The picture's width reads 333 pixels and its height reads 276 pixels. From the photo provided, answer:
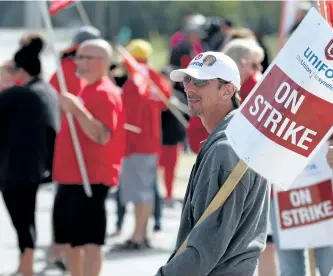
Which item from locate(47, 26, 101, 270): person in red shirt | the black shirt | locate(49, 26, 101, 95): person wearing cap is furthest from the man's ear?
locate(49, 26, 101, 95): person wearing cap

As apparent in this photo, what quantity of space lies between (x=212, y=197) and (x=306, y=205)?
2408 mm

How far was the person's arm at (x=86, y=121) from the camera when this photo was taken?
24.7 feet

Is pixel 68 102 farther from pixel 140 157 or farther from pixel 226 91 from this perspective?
pixel 226 91

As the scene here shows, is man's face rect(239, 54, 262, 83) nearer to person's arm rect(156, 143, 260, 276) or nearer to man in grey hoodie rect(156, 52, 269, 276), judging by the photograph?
man in grey hoodie rect(156, 52, 269, 276)

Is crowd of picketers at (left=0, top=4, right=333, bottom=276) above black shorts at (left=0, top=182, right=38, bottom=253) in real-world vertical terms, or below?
above

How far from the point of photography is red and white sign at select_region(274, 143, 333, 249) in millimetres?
6531

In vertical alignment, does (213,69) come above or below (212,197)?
above

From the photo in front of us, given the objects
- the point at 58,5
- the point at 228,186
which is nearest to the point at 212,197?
the point at 228,186

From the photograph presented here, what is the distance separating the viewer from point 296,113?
13.8ft

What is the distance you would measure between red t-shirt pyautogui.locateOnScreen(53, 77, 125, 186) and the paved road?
1.60m

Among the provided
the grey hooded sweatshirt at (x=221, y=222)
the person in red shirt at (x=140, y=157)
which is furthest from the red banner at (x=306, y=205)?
the person in red shirt at (x=140, y=157)

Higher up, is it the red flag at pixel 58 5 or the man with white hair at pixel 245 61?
the man with white hair at pixel 245 61

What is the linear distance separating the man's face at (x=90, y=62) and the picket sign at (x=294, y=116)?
3651 millimetres

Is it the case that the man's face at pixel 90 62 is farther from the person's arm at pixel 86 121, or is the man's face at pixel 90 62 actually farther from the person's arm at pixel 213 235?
the person's arm at pixel 213 235
